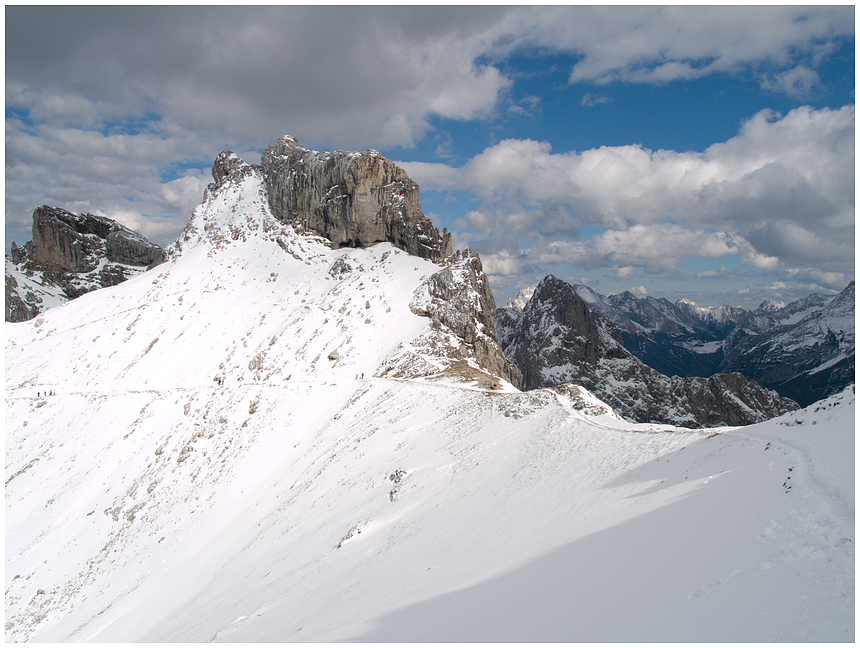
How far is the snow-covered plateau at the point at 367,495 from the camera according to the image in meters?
10.4

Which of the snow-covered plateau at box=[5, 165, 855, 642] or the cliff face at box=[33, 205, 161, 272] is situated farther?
the cliff face at box=[33, 205, 161, 272]

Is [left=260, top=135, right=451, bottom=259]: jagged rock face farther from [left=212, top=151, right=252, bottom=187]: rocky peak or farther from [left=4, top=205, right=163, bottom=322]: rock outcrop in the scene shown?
[left=4, top=205, right=163, bottom=322]: rock outcrop

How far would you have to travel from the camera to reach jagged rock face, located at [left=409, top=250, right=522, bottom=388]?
194 ft

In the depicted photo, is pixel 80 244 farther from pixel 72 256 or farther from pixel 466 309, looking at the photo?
pixel 466 309

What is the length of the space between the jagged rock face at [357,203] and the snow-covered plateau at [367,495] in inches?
378

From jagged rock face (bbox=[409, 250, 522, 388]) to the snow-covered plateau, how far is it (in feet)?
8.73

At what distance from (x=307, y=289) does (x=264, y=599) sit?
61.1m

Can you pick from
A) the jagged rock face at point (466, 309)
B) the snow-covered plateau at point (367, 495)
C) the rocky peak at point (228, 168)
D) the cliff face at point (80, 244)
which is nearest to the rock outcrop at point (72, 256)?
the cliff face at point (80, 244)

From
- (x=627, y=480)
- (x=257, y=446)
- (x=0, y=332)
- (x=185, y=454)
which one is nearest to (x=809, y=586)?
(x=627, y=480)

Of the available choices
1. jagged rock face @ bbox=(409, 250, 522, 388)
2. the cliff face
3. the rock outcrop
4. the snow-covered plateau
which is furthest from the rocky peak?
jagged rock face @ bbox=(409, 250, 522, 388)

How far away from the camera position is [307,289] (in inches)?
3039

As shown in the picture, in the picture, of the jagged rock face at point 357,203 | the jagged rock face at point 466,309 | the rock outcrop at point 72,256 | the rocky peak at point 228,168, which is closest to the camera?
the jagged rock face at point 466,309

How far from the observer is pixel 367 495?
98.1 ft

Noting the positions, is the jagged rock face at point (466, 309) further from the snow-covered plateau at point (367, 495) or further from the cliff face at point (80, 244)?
the cliff face at point (80, 244)
